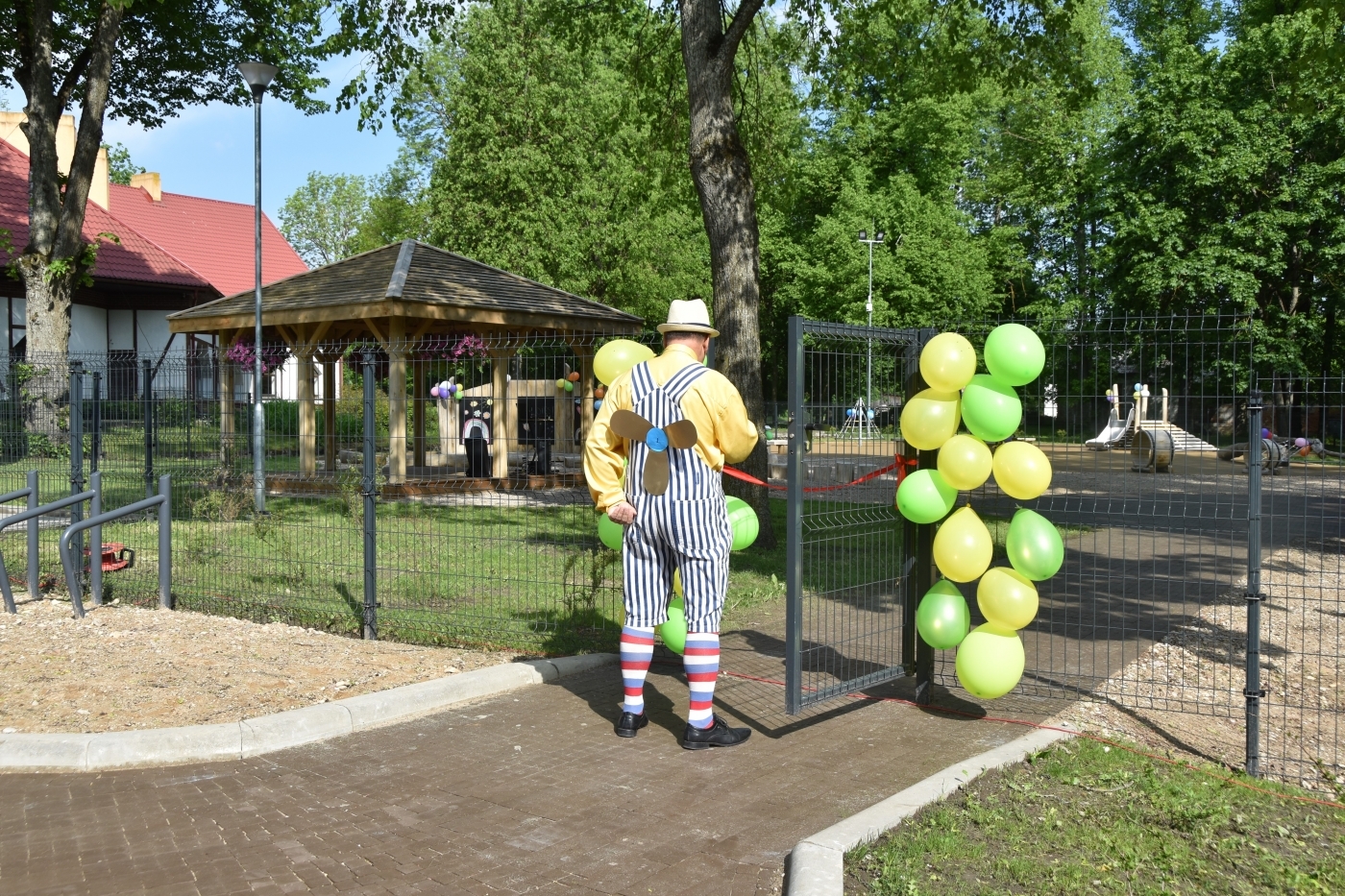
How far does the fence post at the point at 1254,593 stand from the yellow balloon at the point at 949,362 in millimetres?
1355

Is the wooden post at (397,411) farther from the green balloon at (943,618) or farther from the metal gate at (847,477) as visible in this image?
the green balloon at (943,618)

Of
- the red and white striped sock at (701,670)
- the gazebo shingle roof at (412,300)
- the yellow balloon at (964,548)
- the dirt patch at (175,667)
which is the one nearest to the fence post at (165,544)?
the dirt patch at (175,667)

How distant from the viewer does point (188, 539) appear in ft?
35.5

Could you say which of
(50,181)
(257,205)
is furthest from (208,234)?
(257,205)

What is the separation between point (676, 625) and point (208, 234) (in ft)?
144

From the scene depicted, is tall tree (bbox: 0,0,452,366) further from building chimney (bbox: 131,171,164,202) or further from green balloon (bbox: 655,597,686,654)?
building chimney (bbox: 131,171,164,202)

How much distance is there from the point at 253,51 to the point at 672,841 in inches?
764

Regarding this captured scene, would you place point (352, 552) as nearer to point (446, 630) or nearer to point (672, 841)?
point (446, 630)

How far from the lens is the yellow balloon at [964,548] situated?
18.9 ft

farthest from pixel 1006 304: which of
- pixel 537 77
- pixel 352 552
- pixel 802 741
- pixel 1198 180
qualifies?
pixel 802 741

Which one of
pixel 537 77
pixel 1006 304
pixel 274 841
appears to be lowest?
pixel 274 841

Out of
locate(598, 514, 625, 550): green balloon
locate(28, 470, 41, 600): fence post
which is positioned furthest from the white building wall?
locate(598, 514, 625, 550): green balloon

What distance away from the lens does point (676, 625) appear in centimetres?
621

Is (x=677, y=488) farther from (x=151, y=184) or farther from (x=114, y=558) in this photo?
(x=151, y=184)
